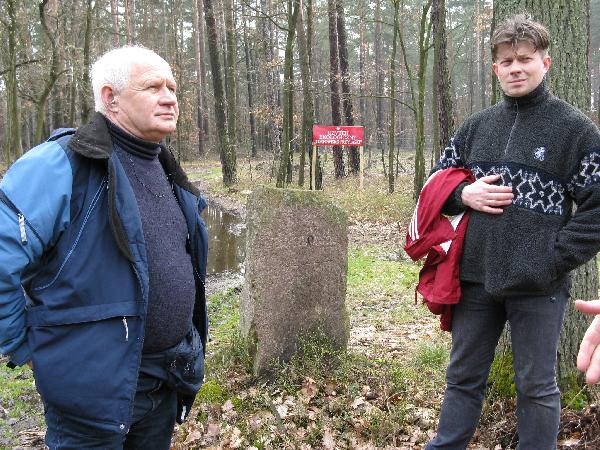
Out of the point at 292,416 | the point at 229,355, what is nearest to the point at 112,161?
the point at 292,416

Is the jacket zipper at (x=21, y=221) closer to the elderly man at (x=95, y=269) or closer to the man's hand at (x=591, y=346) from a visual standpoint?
the elderly man at (x=95, y=269)

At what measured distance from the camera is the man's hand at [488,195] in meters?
2.76

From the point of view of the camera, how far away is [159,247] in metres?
2.42

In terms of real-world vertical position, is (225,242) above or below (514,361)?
below

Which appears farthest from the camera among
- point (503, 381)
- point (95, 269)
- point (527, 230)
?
point (503, 381)

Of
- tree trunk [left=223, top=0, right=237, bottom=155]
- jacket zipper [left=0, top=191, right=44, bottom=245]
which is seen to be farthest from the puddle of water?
jacket zipper [left=0, top=191, right=44, bottom=245]

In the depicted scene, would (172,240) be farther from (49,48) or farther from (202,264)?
(49,48)

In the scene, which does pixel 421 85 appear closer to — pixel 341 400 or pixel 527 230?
pixel 341 400

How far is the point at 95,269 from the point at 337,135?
14.0 metres

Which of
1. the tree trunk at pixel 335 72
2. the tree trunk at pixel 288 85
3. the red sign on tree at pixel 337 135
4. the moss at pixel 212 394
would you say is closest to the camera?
the moss at pixel 212 394

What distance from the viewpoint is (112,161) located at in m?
2.22

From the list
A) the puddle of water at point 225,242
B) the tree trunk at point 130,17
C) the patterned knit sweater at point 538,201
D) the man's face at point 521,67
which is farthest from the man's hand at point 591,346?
the tree trunk at point 130,17

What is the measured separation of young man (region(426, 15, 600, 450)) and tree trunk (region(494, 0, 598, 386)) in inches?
32.9

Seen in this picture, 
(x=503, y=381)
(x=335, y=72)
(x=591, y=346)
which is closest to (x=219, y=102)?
(x=335, y=72)
